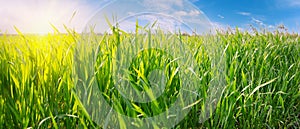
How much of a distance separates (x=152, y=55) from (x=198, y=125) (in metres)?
0.40

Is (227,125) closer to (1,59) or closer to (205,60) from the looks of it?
(205,60)

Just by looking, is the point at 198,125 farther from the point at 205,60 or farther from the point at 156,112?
the point at 205,60

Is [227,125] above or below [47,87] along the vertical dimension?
below

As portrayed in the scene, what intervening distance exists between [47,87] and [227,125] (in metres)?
0.74

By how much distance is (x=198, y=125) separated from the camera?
1.15 metres

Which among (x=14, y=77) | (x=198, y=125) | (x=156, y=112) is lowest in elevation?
(x=198, y=125)

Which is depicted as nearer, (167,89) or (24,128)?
(24,128)

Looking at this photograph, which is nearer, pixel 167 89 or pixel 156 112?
pixel 156 112

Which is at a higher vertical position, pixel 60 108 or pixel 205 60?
pixel 205 60

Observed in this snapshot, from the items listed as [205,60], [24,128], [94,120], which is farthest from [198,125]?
[24,128]

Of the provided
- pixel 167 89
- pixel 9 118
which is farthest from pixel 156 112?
pixel 9 118

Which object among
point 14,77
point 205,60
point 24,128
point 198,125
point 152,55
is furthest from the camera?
point 205,60

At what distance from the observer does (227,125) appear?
3.54 feet

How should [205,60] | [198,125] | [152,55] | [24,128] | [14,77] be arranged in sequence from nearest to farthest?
[24,128] → [14,77] → [198,125] → [152,55] → [205,60]
